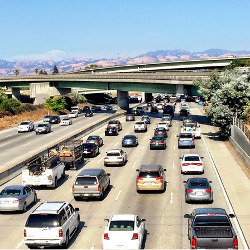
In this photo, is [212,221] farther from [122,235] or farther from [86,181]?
[86,181]

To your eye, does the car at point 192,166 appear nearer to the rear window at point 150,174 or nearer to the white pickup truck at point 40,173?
the rear window at point 150,174

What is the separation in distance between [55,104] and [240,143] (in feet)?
228

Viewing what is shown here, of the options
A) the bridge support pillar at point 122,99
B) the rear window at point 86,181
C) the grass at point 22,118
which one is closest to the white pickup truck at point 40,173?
the rear window at point 86,181

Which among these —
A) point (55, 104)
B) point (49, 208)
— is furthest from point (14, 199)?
point (55, 104)

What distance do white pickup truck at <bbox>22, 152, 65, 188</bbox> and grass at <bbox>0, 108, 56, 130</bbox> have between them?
48384mm

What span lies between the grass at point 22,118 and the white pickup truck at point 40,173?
159ft

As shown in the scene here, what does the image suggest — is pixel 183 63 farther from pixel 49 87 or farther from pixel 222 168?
pixel 222 168

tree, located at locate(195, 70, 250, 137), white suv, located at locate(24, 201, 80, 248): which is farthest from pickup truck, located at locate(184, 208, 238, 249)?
tree, located at locate(195, 70, 250, 137)

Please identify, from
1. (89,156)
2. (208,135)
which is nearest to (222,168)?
(89,156)

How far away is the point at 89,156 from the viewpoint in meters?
45.4

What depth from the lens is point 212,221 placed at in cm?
1780

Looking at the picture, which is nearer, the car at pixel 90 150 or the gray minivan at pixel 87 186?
the gray minivan at pixel 87 186

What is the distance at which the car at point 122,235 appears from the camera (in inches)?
700

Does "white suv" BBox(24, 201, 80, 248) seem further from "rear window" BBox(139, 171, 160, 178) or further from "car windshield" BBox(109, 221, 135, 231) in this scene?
"rear window" BBox(139, 171, 160, 178)
